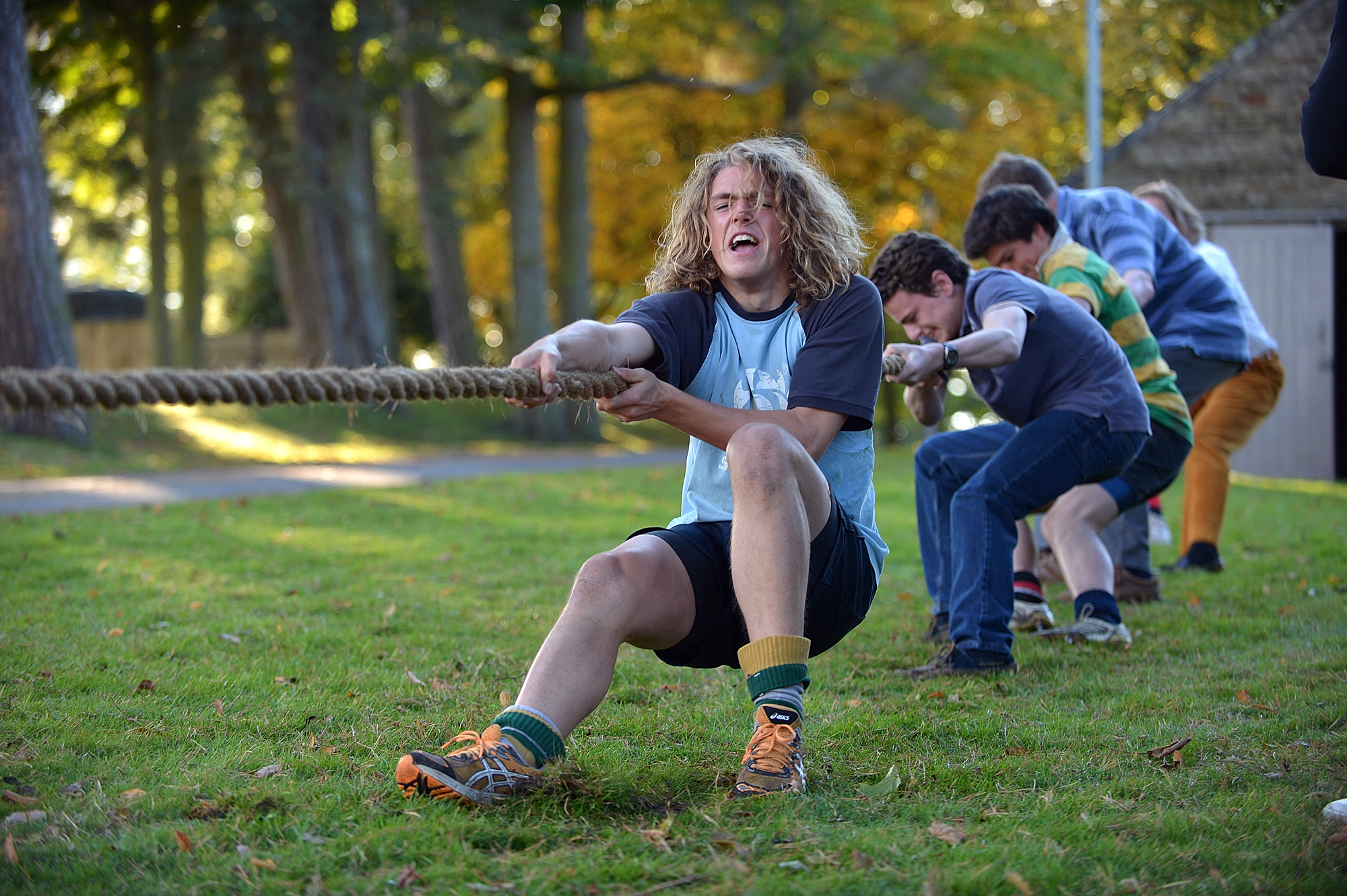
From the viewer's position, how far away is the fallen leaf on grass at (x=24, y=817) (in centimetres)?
250

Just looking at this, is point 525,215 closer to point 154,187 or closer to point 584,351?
point 154,187

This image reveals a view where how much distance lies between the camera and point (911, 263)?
4066 millimetres

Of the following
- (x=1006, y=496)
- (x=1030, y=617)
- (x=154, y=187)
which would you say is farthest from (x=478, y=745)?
(x=154, y=187)

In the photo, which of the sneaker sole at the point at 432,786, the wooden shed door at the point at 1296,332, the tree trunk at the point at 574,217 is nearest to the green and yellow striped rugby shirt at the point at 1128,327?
the sneaker sole at the point at 432,786

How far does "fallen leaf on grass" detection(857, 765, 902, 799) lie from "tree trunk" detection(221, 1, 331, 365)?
12229 millimetres

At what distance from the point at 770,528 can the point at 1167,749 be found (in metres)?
1.35

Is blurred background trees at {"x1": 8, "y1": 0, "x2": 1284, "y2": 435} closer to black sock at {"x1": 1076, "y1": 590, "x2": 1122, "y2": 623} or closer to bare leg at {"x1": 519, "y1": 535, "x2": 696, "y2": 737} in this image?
black sock at {"x1": 1076, "y1": 590, "x2": 1122, "y2": 623}

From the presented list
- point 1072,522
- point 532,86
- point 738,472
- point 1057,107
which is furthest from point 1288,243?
point 738,472

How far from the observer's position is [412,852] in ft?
7.59

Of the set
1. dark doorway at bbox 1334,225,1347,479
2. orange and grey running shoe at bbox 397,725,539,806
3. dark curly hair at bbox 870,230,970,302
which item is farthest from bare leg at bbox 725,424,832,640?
dark doorway at bbox 1334,225,1347,479

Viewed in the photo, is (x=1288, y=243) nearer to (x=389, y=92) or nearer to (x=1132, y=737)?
(x=389, y=92)

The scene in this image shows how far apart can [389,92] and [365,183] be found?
2466 mm

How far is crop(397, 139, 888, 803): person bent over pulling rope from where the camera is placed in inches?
103

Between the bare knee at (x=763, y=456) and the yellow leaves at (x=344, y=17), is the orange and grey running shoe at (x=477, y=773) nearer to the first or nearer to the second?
the bare knee at (x=763, y=456)
